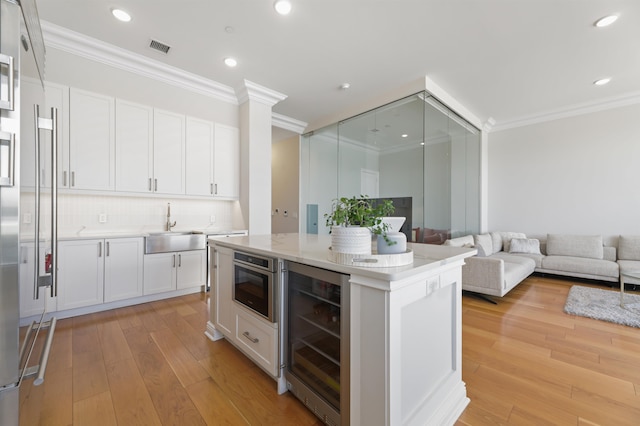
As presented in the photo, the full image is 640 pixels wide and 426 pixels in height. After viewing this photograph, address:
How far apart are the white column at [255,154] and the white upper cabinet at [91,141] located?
63.6 inches

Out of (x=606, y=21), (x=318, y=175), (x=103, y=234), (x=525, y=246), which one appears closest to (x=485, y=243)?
(x=525, y=246)

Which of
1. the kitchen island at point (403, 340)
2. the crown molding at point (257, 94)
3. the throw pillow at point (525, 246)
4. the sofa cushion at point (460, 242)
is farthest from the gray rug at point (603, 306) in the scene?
the crown molding at point (257, 94)

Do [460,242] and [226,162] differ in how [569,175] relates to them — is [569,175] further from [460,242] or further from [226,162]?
[226,162]

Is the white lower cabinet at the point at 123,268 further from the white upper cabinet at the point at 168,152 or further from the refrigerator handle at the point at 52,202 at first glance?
the refrigerator handle at the point at 52,202

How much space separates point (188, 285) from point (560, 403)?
3.71 meters

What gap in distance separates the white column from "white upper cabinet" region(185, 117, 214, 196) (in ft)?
1.59

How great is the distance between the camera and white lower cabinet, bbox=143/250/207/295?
10.5 feet

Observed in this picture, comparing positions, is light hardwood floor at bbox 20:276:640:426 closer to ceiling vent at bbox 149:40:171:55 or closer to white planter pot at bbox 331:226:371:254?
white planter pot at bbox 331:226:371:254

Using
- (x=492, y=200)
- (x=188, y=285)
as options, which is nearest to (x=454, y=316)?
(x=188, y=285)

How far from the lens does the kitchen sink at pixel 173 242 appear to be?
10.5 feet

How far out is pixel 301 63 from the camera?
133 inches

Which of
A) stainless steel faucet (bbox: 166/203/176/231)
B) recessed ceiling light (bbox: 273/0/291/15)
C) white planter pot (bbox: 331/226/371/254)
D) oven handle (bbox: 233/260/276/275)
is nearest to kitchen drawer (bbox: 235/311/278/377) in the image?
oven handle (bbox: 233/260/276/275)

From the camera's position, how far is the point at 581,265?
4031 mm

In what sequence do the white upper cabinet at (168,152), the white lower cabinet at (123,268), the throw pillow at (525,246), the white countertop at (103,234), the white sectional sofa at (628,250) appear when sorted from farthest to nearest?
the throw pillow at (525,246), the white sectional sofa at (628,250), the white upper cabinet at (168,152), the white lower cabinet at (123,268), the white countertop at (103,234)
